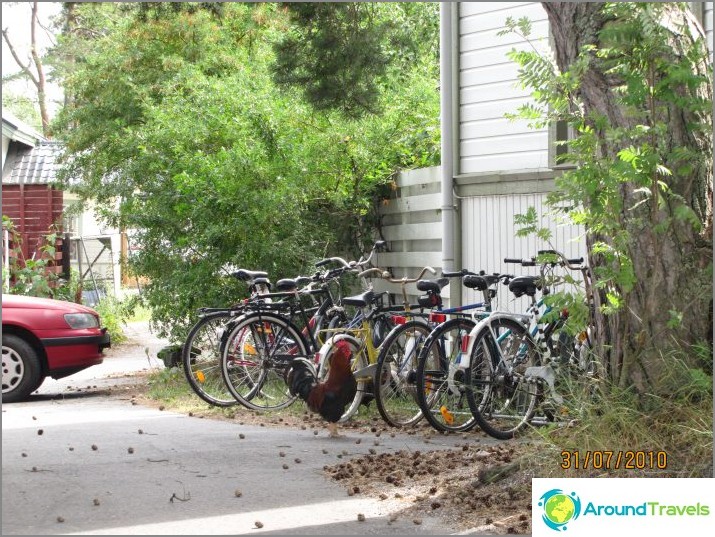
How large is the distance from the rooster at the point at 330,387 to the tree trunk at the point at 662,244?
8.80 feet

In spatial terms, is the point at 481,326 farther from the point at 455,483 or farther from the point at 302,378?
the point at 455,483

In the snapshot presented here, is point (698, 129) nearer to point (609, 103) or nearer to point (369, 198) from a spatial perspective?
point (609, 103)

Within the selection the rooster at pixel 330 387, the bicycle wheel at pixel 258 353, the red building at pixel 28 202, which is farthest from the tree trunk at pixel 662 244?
the red building at pixel 28 202

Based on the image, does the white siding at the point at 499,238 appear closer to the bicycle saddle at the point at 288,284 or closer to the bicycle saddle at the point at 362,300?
the bicycle saddle at the point at 362,300

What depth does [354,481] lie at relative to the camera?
7.07m

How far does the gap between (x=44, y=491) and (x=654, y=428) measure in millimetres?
3511

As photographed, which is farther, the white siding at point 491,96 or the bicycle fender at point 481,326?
the white siding at point 491,96

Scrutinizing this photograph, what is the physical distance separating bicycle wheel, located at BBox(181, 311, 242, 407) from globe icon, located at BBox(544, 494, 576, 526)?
5234 millimetres

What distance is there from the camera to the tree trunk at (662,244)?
6691mm

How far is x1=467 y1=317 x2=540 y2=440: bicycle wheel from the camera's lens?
8.55 meters

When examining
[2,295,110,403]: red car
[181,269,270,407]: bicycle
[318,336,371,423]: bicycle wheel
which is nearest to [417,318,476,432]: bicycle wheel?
[318,336,371,423]: bicycle wheel

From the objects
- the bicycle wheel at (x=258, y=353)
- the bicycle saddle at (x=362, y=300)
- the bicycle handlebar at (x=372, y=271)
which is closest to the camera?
the bicycle saddle at (x=362, y=300)

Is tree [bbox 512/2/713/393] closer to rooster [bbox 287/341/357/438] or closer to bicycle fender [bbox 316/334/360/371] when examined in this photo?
rooster [bbox 287/341/357/438]

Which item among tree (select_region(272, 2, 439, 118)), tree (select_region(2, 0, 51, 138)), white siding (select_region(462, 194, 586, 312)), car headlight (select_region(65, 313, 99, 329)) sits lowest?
car headlight (select_region(65, 313, 99, 329))
